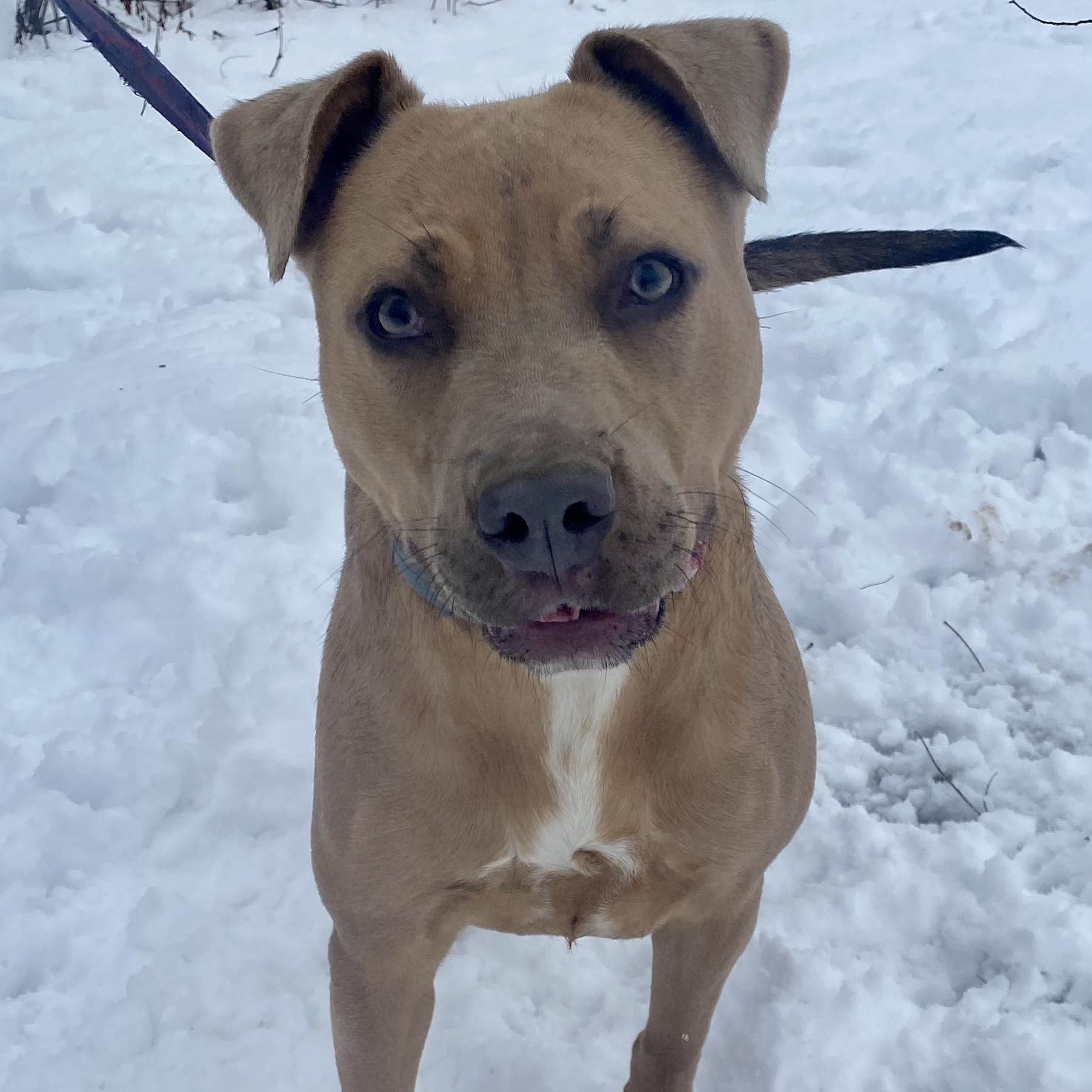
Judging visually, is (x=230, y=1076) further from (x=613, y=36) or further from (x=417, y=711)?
(x=613, y=36)

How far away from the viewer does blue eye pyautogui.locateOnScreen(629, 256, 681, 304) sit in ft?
6.48

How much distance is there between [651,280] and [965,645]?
224cm

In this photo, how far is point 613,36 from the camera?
2230 millimetres

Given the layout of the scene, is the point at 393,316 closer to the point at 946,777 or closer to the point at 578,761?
the point at 578,761

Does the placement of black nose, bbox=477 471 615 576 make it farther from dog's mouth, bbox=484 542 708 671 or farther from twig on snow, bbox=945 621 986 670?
twig on snow, bbox=945 621 986 670

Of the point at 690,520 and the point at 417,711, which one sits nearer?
the point at 690,520

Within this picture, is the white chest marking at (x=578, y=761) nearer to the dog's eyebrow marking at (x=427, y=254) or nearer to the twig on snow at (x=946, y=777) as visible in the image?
the dog's eyebrow marking at (x=427, y=254)

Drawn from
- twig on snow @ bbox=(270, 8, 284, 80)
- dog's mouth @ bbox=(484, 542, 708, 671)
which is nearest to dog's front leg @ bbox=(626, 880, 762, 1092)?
dog's mouth @ bbox=(484, 542, 708, 671)

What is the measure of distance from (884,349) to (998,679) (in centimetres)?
173

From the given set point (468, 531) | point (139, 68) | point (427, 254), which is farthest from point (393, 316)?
point (139, 68)

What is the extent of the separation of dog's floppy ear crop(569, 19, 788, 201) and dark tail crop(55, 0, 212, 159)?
1.04 m

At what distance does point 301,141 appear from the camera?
83.0 inches

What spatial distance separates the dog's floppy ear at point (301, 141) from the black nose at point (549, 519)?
0.80m

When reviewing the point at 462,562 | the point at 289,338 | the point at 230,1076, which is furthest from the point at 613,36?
the point at 289,338
